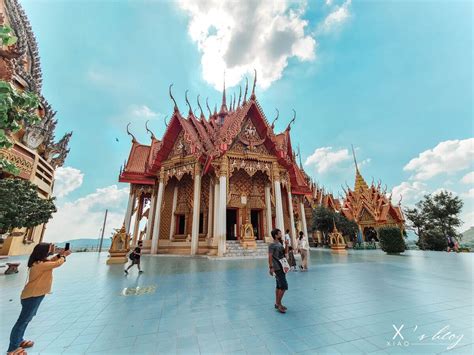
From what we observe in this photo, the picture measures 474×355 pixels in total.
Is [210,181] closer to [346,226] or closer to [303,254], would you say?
[303,254]

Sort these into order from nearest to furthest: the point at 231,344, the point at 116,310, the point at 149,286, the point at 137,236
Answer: the point at 231,344 < the point at 116,310 < the point at 149,286 < the point at 137,236

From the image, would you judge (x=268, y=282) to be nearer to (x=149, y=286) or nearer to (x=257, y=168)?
(x=149, y=286)

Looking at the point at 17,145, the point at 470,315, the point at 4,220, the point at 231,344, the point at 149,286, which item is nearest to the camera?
the point at 231,344

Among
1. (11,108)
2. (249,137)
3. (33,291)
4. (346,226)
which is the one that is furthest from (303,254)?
(346,226)

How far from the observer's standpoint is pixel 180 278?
5492 mm

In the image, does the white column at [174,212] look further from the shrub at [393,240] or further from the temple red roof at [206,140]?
the shrub at [393,240]

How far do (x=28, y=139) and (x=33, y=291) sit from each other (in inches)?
1040

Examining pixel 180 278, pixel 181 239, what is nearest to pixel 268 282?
pixel 180 278

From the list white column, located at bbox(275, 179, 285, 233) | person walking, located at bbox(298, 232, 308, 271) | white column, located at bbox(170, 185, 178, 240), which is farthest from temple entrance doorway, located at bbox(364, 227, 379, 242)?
white column, located at bbox(170, 185, 178, 240)

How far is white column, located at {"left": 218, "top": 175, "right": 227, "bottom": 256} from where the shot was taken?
1081cm

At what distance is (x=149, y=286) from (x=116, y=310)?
1.64 meters

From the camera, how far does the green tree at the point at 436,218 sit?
1764 cm

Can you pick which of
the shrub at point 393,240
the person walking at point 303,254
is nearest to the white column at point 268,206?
the person walking at point 303,254

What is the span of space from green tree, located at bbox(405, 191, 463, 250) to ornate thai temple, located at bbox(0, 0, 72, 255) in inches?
1408
